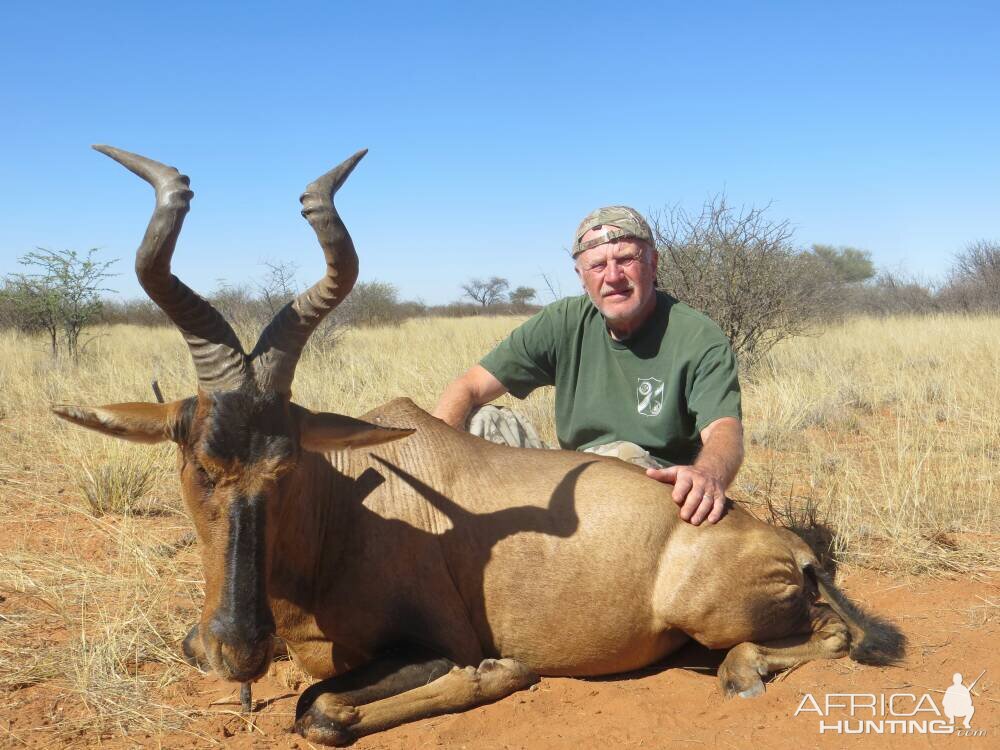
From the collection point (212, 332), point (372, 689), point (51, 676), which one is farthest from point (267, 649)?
point (51, 676)

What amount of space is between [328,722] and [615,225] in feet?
10.7

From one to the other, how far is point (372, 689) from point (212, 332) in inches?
66.5

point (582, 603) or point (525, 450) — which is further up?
point (525, 450)

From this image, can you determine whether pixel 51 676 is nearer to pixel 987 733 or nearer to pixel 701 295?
pixel 987 733

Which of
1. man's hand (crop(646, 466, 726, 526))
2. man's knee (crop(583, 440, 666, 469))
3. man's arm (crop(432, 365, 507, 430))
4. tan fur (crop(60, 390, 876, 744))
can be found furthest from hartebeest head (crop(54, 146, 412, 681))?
man's arm (crop(432, 365, 507, 430))

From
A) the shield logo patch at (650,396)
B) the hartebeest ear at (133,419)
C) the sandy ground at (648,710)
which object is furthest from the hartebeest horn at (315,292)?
the shield logo patch at (650,396)

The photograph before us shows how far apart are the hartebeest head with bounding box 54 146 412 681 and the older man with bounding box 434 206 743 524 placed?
2.03 meters

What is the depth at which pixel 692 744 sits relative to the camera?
11.6 ft

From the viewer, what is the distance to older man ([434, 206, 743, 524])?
16.6ft

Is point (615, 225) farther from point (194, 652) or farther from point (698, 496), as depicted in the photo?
point (194, 652)

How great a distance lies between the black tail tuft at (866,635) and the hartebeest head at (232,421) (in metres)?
2.44

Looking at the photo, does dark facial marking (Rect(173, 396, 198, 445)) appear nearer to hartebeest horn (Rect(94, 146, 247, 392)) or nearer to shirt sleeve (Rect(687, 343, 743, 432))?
hartebeest horn (Rect(94, 146, 247, 392))

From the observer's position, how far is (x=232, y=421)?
3.40 metres

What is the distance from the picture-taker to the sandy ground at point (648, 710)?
358cm
